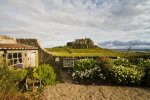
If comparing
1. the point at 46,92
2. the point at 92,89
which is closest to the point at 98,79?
the point at 92,89

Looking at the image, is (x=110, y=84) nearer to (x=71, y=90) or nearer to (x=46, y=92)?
(x=71, y=90)

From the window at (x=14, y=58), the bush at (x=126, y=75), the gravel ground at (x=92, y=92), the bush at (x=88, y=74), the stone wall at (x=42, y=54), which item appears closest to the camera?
the gravel ground at (x=92, y=92)

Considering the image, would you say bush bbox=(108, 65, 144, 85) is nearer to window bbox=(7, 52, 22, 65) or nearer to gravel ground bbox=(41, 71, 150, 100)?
gravel ground bbox=(41, 71, 150, 100)

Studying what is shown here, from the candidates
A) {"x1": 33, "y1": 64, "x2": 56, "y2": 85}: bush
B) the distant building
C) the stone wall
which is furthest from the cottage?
the distant building

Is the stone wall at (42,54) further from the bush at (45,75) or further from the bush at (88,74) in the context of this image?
the bush at (45,75)

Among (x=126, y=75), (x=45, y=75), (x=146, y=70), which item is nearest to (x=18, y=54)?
(x=45, y=75)

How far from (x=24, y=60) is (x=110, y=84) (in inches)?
348

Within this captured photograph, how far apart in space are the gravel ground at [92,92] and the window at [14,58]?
16.6ft

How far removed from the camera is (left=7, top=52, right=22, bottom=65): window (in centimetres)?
1812

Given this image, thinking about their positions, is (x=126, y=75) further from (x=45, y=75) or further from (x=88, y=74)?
(x=45, y=75)

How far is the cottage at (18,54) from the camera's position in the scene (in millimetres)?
17500

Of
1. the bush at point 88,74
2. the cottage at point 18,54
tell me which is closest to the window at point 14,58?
the cottage at point 18,54

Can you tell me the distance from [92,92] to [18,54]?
880 centimetres

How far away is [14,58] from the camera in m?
18.8
